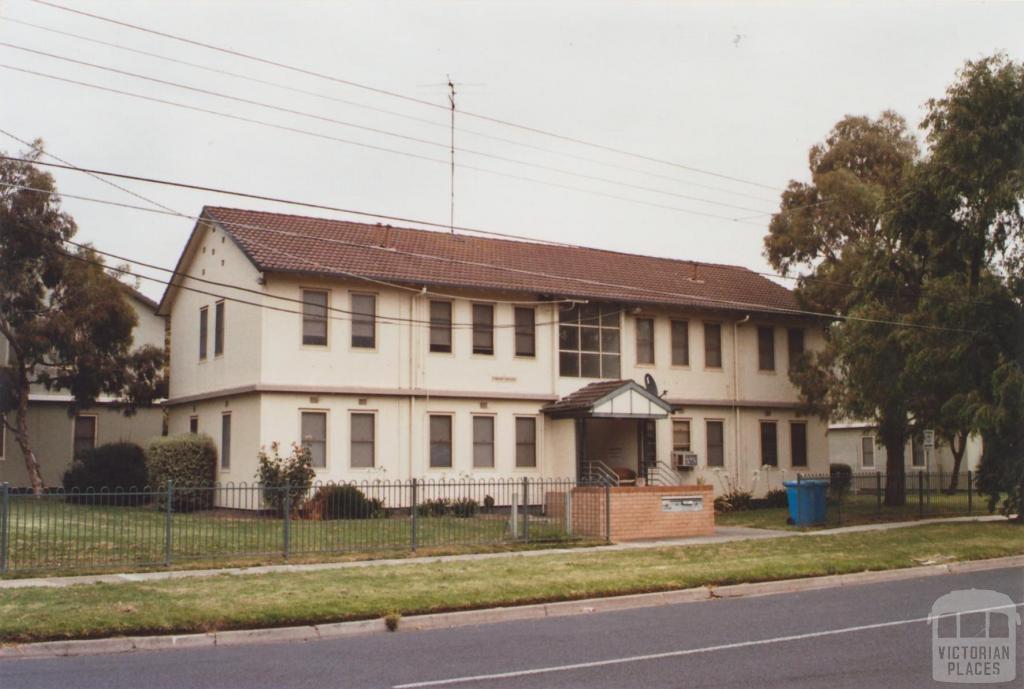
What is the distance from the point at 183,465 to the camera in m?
29.2

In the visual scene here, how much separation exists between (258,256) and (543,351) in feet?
29.4

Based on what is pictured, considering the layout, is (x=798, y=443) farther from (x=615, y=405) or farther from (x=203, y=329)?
(x=203, y=329)

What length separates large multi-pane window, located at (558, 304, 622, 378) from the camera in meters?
32.6

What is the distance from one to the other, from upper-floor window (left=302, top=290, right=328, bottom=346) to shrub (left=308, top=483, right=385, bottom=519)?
165 inches

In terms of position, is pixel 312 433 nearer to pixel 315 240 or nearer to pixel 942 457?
pixel 315 240

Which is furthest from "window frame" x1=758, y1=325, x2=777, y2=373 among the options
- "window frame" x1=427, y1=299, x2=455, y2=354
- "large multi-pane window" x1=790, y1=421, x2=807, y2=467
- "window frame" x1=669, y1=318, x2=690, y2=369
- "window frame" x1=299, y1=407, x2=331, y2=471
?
"window frame" x1=299, y1=407, x2=331, y2=471

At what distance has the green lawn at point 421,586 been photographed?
12.2m

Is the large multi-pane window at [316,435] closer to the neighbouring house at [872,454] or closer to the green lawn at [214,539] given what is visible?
the green lawn at [214,539]

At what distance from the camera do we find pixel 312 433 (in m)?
28.5

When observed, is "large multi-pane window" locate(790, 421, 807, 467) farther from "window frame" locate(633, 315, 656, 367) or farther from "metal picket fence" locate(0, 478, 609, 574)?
"metal picket fence" locate(0, 478, 609, 574)

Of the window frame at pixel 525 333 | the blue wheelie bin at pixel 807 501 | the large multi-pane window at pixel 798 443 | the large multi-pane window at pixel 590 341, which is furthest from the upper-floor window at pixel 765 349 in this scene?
the blue wheelie bin at pixel 807 501

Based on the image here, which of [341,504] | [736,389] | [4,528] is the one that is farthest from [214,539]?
[736,389]

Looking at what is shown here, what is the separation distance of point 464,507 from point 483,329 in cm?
562

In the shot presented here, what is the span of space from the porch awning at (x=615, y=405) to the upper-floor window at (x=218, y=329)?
953cm
